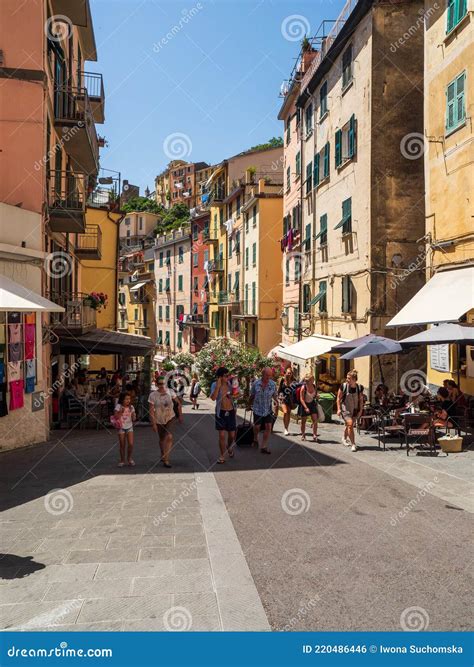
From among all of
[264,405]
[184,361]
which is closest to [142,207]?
[184,361]

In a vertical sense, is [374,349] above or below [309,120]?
below

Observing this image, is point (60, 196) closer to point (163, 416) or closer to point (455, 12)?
point (163, 416)

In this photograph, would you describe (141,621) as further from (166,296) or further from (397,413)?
(166,296)

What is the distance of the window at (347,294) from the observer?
22.2 m

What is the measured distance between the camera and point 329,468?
1044cm

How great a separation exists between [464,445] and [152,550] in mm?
8623

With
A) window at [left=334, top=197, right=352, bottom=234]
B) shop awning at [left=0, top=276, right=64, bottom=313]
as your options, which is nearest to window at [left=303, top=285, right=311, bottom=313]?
window at [left=334, top=197, right=352, bottom=234]

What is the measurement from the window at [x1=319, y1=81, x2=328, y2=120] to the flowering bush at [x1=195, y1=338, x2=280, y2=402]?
37.1 feet

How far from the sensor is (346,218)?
862 inches

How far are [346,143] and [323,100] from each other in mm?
4876

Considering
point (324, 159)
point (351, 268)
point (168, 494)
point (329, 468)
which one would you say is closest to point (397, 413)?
point (329, 468)

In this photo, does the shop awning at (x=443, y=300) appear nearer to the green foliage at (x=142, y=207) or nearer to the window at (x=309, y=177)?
the window at (x=309, y=177)

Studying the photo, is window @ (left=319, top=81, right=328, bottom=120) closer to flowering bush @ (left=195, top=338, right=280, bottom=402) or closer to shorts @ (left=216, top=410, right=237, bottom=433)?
flowering bush @ (left=195, top=338, right=280, bottom=402)

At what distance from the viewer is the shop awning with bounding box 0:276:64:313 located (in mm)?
10270
